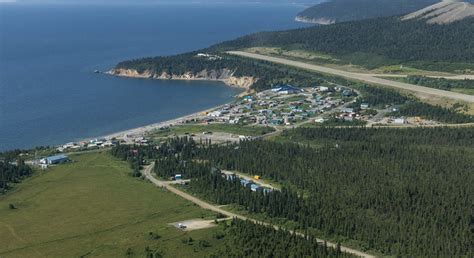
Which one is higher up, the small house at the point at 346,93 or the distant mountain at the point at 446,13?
the distant mountain at the point at 446,13

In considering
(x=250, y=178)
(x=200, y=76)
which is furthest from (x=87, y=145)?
(x=200, y=76)

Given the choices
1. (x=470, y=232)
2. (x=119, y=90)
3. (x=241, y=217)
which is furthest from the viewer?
(x=119, y=90)

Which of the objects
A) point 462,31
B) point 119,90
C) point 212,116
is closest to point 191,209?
point 212,116

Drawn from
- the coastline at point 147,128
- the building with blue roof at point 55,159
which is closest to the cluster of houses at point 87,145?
the coastline at point 147,128

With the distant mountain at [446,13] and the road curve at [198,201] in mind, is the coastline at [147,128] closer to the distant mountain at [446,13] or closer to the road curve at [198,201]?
the road curve at [198,201]

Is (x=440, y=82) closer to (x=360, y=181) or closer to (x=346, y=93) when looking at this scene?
(x=346, y=93)

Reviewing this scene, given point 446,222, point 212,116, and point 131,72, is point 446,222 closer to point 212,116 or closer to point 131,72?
point 212,116

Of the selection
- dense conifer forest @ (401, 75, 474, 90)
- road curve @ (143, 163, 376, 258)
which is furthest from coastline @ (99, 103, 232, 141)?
dense conifer forest @ (401, 75, 474, 90)
